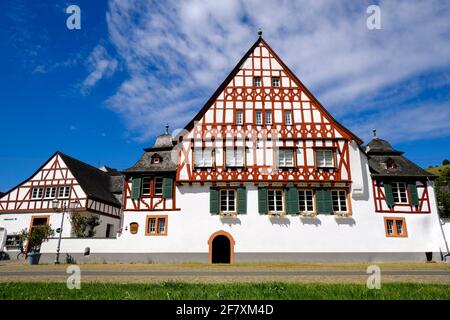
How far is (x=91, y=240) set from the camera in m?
22.4

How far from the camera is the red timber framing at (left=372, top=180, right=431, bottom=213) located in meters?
23.0

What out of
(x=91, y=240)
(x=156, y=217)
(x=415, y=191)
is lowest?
(x=91, y=240)

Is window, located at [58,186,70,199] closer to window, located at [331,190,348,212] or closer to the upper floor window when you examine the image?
the upper floor window

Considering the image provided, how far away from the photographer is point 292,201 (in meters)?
22.3

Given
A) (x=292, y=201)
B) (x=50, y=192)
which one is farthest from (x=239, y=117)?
(x=50, y=192)

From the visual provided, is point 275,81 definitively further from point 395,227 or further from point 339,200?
point 395,227

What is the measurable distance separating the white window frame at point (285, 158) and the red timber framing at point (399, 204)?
622cm

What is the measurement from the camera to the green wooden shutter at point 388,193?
23.0m

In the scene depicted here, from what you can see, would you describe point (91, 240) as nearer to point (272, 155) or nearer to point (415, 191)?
point (272, 155)

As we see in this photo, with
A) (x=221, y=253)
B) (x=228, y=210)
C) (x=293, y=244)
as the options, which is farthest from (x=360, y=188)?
(x=221, y=253)

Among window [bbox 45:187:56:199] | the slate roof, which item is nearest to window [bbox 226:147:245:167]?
the slate roof

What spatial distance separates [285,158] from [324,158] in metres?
2.82

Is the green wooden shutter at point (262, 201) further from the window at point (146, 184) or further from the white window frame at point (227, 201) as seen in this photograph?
the window at point (146, 184)
